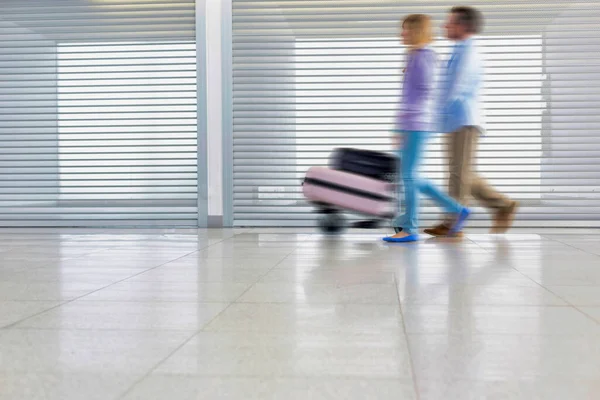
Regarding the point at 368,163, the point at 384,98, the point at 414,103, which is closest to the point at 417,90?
the point at 414,103

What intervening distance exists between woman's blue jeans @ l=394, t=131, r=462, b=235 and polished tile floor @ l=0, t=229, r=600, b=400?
996 millimetres

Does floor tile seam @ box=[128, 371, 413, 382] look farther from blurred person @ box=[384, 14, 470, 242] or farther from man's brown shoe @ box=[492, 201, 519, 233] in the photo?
man's brown shoe @ box=[492, 201, 519, 233]

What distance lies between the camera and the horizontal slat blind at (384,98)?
7.60 meters

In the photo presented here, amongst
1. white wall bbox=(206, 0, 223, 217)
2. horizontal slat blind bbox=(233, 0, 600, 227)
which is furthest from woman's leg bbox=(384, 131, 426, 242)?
white wall bbox=(206, 0, 223, 217)

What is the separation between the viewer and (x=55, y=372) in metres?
1.84

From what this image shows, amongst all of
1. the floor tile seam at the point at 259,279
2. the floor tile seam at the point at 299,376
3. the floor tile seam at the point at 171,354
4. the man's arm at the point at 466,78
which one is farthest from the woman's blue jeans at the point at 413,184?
the floor tile seam at the point at 299,376

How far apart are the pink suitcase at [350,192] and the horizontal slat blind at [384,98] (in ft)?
5.86

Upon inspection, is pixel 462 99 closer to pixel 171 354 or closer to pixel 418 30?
pixel 418 30

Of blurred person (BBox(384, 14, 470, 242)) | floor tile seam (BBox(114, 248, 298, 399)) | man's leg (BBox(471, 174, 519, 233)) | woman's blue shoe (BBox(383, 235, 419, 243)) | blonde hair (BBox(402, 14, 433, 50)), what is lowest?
woman's blue shoe (BBox(383, 235, 419, 243))

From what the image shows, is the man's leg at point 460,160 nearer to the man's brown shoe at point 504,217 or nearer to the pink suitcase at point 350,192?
the pink suitcase at point 350,192

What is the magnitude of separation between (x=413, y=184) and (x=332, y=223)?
1.06 m

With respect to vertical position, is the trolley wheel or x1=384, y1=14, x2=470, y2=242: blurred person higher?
x1=384, y1=14, x2=470, y2=242: blurred person

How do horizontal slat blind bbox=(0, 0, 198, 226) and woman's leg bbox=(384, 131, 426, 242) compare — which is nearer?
woman's leg bbox=(384, 131, 426, 242)

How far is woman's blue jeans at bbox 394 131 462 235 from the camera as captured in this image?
5445mm
